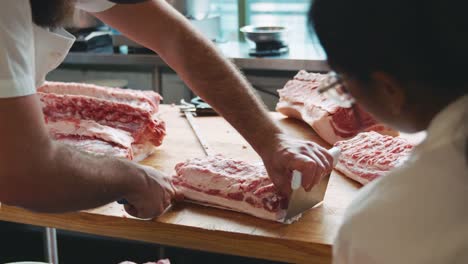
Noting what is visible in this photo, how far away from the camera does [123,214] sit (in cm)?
168

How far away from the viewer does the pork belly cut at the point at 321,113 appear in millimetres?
2045

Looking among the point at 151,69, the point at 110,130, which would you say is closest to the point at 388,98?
the point at 110,130

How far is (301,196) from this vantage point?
1.61 m

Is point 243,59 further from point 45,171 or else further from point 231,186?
point 45,171

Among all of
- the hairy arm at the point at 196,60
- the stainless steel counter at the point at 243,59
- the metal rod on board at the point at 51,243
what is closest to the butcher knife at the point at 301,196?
the hairy arm at the point at 196,60

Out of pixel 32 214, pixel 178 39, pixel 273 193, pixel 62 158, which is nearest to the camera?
pixel 62 158

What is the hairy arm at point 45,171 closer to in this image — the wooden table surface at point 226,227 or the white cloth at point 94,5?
the wooden table surface at point 226,227

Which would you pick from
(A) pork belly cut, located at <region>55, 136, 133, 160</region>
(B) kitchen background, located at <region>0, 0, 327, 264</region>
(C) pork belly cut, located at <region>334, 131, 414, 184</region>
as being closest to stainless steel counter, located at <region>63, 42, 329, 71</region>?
(B) kitchen background, located at <region>0, 0, 327, 264</region>

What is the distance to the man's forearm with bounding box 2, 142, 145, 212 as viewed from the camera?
1429 millimetres

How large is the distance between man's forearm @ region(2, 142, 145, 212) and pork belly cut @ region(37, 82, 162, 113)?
21.6 inches

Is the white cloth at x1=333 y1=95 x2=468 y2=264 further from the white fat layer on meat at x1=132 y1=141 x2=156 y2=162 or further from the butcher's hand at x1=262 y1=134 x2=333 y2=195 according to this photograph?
the white fat layer on meat at x1=132 y1=141 x2=156 y2=162

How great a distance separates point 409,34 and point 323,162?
2.83 feet

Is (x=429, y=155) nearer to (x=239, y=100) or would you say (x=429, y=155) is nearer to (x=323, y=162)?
(x=323, y=162)

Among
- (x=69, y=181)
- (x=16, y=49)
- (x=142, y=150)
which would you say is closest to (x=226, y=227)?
(x=69, y=181)
